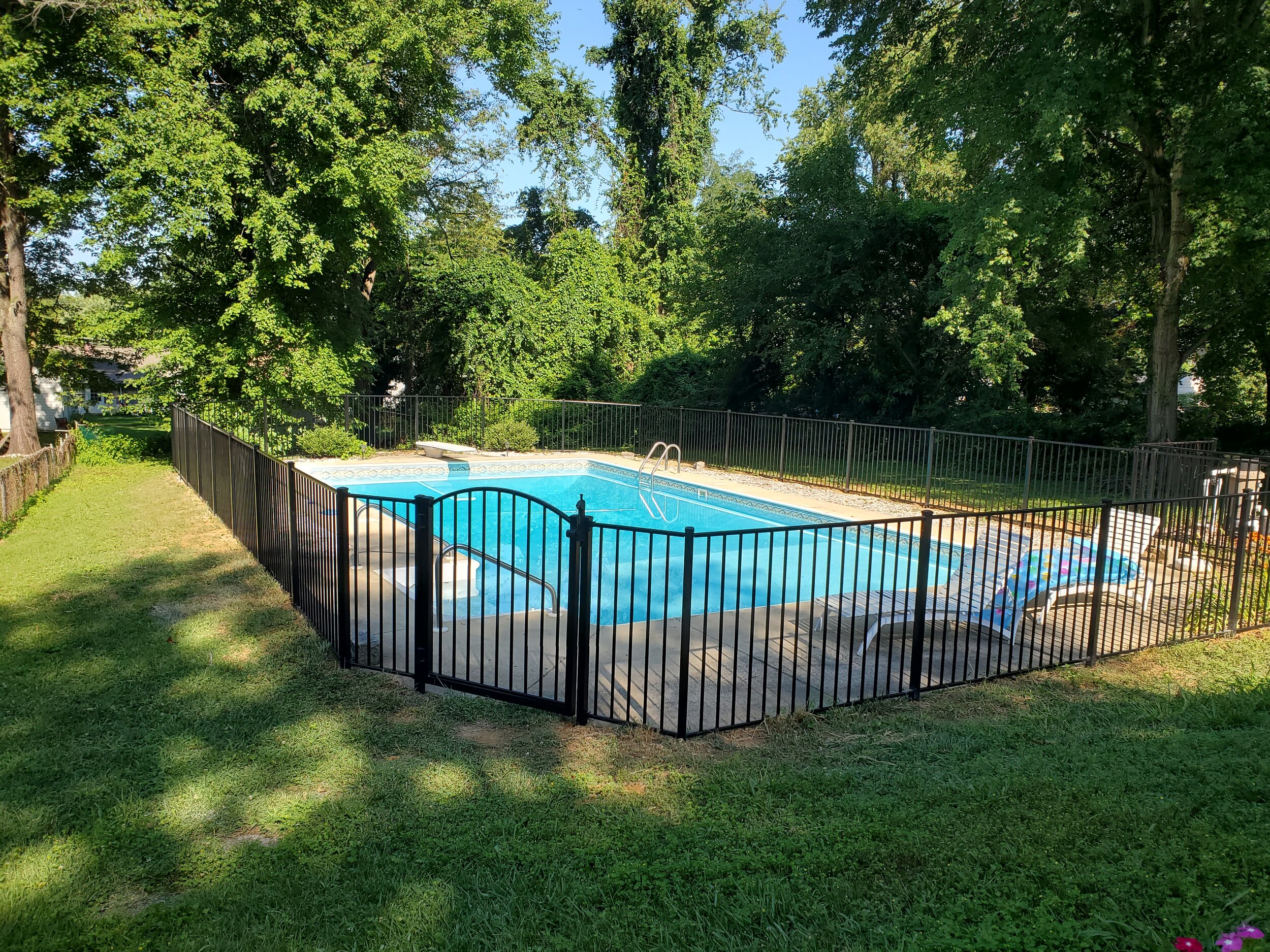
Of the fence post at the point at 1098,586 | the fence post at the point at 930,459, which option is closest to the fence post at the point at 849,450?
the fence post at the point at 930,459

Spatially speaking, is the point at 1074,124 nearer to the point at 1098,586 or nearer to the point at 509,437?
the point at 1098,586

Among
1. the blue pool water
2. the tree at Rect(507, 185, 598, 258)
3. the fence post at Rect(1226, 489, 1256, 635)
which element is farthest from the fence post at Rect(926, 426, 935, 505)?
the tree at Rect(507, 185, 598, 258)

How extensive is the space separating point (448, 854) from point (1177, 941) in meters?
2.50

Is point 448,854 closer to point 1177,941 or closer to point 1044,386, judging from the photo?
point 1177,941

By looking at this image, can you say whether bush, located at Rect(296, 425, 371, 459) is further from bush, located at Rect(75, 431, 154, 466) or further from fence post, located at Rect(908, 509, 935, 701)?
fence post, located at Rect(908, 509, 935, 701)

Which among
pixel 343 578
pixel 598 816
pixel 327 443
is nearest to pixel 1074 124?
pixel 343 578

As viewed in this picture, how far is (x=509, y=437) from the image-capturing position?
68.8 ft

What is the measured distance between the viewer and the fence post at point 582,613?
4.66 m

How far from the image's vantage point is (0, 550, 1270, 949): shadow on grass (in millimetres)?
2791

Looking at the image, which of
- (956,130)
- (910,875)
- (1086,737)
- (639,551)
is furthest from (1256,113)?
(910,875)

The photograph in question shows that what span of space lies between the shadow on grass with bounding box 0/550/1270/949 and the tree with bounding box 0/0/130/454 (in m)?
→ 14.7

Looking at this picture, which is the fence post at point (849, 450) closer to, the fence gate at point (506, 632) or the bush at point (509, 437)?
the fence gate at point (506, 632)

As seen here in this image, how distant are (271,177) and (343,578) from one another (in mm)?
14104

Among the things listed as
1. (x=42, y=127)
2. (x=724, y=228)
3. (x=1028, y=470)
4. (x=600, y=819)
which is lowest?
(x=600, y=819)
